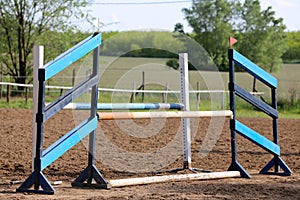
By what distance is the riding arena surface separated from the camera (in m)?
6.09

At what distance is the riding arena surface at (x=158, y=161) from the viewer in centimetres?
609

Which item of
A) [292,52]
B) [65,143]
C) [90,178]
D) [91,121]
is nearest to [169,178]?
[90,178]

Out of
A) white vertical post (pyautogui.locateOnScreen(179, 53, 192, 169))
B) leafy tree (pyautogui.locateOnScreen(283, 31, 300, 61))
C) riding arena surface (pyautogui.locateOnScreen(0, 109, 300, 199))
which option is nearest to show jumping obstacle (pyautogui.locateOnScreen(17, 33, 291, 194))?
white vertical post (pyautogui.locateOnScreen(179, 53, 192, 169))

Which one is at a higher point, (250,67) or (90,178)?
(250,67)

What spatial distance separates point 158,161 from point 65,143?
9.42 feet

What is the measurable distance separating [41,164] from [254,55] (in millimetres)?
37173

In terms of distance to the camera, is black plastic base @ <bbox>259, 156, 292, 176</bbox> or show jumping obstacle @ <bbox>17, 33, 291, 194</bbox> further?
black plastic base @ <bbox>259, 156, 292, 176</bbox>

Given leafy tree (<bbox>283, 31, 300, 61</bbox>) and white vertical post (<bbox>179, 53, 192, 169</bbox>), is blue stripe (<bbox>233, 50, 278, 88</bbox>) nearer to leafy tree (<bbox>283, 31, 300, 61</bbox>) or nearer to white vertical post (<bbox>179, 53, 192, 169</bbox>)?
white vertical post (<bbox>179, 53, 192, 169</bbox>)

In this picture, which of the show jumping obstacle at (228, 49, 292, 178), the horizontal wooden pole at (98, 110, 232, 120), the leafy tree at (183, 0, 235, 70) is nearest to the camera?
the horizontal wooden pole at (98, 110, 232, 120)

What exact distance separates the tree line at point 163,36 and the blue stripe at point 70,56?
1.63 feet

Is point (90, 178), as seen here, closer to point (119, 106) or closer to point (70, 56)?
point (119, 106)

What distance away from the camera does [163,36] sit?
789 centimetres

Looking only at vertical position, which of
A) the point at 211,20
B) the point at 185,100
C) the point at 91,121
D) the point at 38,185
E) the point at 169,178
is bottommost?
the point at 169,178

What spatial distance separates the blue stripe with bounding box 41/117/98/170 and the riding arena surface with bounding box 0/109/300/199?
342mm
